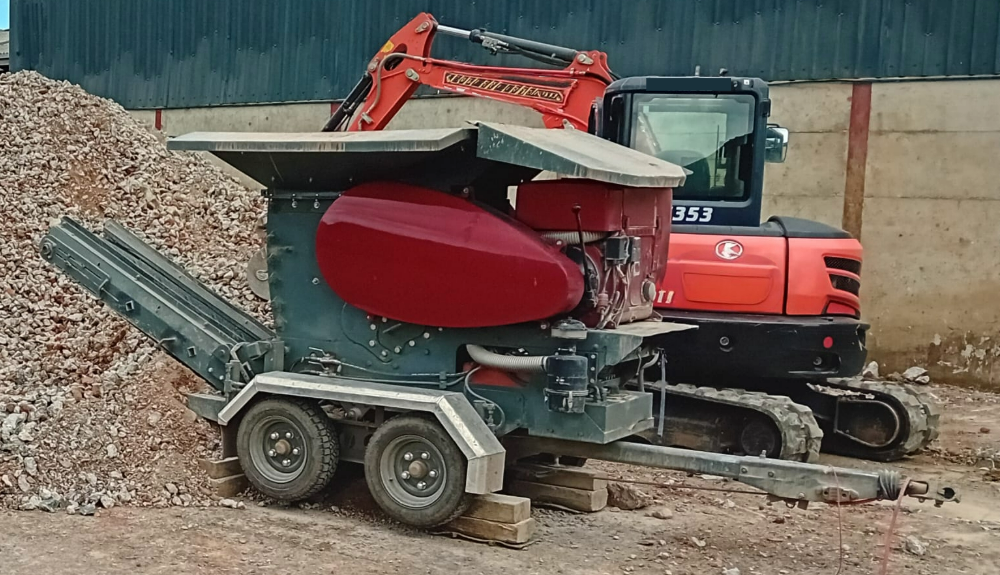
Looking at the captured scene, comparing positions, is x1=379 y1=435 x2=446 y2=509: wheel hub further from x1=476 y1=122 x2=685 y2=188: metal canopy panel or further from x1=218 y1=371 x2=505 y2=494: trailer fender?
x1=476 y1=122 x2=685 y2=188: metal canopy panel

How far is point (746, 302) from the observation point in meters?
6.81

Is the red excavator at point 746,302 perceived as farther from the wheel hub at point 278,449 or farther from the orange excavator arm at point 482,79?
the wheel hub at point 278,449

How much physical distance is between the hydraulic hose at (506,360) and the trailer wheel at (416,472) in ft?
1.21

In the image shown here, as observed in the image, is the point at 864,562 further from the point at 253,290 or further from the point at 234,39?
the point at 234,39

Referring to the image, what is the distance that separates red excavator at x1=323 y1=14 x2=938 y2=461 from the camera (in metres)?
6.75

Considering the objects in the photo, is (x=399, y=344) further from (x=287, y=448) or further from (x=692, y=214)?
(x=692, y=214)

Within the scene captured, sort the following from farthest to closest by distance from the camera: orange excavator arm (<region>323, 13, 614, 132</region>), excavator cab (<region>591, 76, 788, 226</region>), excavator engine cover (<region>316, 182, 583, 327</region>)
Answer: orange excavator arm (<region>323, 13, 614, 132</region>)
excavator cab (<region>591, 76, 788, 226</region>)
excavator engine cover (<region>316, 182, 583, 327</region>)

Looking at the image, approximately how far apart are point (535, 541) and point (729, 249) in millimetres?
2444

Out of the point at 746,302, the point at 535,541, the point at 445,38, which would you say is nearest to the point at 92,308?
the point at 535,541

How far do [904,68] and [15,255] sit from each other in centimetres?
747

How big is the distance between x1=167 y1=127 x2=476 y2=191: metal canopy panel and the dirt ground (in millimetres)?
1522

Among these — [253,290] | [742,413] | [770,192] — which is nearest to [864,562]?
[742,413]

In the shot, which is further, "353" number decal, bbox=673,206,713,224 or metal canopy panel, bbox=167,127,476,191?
"353" number decal, bbox=673,206,713,224

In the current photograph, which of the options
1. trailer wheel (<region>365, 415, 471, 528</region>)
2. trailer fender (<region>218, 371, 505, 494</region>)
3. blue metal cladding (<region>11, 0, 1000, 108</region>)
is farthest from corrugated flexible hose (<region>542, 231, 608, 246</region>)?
blue metal cladding (<region>11, 0, 1000, 108</region>)
